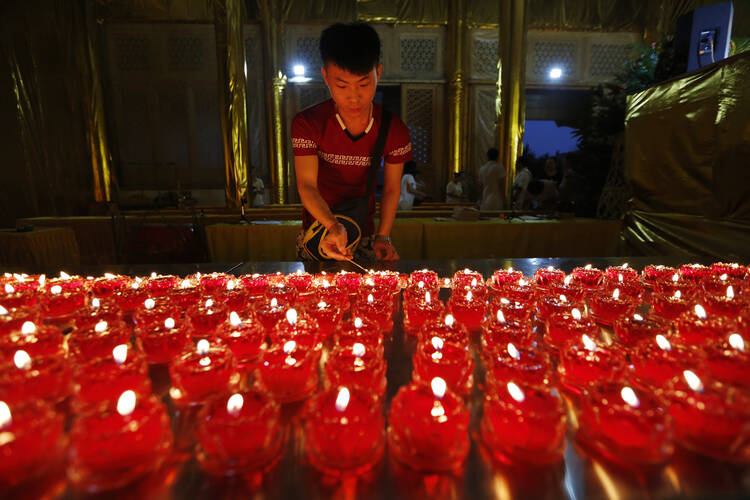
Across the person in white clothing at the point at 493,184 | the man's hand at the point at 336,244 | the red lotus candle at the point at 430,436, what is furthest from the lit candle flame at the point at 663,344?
the person in white clothing at the point at 493,184

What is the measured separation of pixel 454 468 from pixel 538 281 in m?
1.27

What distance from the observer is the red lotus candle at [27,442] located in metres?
0.66

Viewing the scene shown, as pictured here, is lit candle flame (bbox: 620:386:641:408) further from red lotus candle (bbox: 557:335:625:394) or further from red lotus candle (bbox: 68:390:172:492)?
red lotus candle (bbox: 68:390:172:492)

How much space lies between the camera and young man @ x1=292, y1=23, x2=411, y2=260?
1.80 meters

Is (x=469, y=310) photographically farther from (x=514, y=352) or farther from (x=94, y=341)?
(x=94, y=341)

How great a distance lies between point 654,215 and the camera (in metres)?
4.36

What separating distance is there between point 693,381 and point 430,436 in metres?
0.59

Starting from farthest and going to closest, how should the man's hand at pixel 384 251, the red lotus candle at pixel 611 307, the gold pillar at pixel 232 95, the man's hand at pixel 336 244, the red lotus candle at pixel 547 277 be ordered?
the gold pillar at pixel 232 95, the man's hand at pixel 384 251, the man's hand at pixel 336 244, the red lotus candle at pixel 547 277, the red lotus candle at pixel 611 307

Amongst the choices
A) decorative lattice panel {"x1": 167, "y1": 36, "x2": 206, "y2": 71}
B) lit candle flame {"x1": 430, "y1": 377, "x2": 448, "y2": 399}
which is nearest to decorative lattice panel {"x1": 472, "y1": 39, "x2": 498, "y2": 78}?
decorative lattice panel {"x1": 167, "y1": 36, "x2": 206, "y2": 71}

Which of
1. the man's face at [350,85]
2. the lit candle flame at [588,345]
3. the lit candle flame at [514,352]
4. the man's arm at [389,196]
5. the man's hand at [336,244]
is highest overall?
the man's face at [350,85]

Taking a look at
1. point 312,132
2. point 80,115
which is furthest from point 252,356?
point 80,115

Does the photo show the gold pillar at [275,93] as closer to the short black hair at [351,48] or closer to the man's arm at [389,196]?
the man's arm at [389,196]

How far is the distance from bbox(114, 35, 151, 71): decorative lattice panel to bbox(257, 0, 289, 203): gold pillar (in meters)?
2.64

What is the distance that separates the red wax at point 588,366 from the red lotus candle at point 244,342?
82 cm
